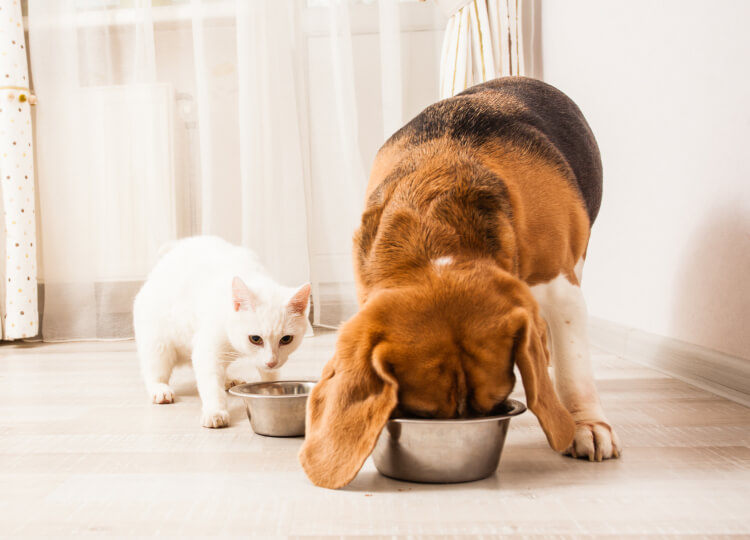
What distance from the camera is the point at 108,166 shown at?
374 centimetres

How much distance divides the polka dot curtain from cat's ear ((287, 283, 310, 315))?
209 cm

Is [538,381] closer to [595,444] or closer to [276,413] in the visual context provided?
[595,444]

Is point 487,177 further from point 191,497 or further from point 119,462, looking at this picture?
point 119,462

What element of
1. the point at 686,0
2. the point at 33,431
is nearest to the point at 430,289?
the point at 33,431

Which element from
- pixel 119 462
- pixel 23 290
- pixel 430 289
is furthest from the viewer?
pixel 23 290

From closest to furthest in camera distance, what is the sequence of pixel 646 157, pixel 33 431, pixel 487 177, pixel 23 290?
pixel 487 177 < pixel 33 431 < pixel 646 157 < pixel 23 290

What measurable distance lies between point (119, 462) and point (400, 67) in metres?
2.68

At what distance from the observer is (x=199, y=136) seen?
12.5 ft

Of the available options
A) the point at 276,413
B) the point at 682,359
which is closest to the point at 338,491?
the point at 276,413

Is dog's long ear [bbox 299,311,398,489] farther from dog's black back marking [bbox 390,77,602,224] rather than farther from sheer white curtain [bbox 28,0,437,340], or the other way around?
sheer white curtain [bbox 28,0,437,340]

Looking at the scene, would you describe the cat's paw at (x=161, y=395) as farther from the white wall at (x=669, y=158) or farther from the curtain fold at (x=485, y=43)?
the curtain fold at (x=485, y=43)

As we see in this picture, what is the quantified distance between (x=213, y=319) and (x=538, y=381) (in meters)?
1.14

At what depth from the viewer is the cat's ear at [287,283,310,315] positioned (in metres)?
2.07

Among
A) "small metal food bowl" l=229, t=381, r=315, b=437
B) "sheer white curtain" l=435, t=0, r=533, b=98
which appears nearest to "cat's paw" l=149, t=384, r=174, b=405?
"small metal food bowl" l=229, t=381, r=315, b=437
